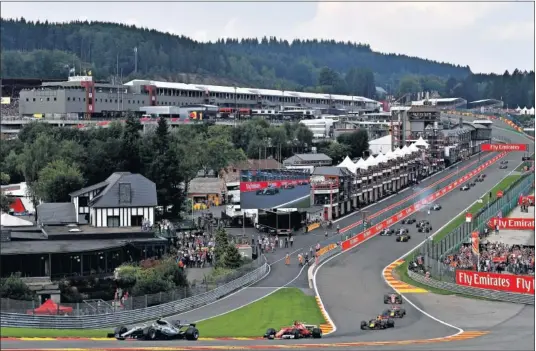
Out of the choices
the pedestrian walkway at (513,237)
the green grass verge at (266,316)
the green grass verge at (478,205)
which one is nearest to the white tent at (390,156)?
the green grass verge at (478,205)

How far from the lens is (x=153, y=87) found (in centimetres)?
15075

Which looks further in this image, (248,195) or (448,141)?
(448,141)

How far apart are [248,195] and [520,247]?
19.0 meters

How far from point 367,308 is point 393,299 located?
1399mm

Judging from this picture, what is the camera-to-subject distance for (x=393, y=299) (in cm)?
4709

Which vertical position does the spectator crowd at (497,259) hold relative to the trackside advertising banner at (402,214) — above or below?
above

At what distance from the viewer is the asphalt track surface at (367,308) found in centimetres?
3464

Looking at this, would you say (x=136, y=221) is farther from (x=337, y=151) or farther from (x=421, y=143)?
(x=421, y=143)

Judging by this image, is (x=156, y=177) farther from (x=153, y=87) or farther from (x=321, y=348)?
(x=153, y=87)

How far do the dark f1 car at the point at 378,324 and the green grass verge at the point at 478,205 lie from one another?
28.8 m

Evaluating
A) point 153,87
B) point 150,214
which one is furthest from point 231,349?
point 153,87

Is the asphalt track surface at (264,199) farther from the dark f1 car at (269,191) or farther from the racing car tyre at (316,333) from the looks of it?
the racing car tyre at (316,333)

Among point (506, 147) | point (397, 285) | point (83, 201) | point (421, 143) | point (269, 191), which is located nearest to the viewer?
point (397, 285)

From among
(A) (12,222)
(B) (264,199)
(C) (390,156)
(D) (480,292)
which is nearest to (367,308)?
(D) (480,292)
